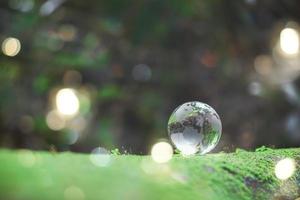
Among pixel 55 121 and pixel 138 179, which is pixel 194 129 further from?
pixel 55 121

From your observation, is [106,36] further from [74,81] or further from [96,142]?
[96,142]

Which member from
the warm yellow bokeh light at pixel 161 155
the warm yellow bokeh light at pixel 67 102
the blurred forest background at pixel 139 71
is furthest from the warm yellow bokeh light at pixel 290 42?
the warm yellow bokeh light at pixel 161 155

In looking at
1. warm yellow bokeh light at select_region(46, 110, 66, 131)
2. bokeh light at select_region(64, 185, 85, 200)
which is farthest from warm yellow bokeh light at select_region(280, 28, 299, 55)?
bokeh light at select_region(64, 185, 85, 200)

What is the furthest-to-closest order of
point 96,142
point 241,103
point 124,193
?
point 241,103, point 96,142, point 124,193

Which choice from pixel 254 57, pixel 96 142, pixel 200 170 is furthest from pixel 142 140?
pixel 200 170

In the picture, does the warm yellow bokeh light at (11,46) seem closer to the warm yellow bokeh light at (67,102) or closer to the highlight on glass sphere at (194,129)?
the warm yellow bokeh light at (67,102)

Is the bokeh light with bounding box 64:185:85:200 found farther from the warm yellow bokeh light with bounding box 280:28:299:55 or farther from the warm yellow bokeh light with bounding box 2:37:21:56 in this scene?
the warm yellow bokeh light with bounding box 280:28:299:55
